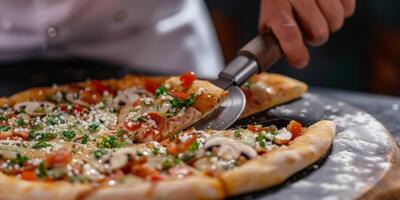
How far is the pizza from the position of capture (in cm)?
164

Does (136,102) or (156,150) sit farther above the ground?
(136,102)

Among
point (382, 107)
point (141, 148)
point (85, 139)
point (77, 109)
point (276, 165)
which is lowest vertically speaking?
point (382, 107)

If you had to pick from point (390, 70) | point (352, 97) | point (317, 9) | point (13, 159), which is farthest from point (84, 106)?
point (390, 70)

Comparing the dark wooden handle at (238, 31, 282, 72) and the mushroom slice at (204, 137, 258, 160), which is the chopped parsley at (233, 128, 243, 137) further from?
the dark wooden handle at (238, 31, 282, 72)

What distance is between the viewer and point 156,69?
330 cm

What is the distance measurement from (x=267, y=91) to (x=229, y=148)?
71 centimetres

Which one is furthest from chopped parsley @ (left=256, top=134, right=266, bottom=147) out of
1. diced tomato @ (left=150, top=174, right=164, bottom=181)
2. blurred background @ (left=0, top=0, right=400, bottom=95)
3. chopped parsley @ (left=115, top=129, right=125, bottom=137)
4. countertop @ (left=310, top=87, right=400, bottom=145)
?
blurred background @ (left=0, top=0, right=400, bottom=95)

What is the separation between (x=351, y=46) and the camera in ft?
16.0

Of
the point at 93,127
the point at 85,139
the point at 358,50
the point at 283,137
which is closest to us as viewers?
the point at 283,137

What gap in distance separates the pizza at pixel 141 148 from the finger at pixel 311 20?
0.43 meters

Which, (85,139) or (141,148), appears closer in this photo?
(141,148)

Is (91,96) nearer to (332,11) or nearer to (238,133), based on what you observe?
(238,133)

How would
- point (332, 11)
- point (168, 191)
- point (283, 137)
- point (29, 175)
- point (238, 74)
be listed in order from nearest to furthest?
point (168, 191)
point (29, 175)
point (283, 137)
point (238, 74)
point (332, 11)

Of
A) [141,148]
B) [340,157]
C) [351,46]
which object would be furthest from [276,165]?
[351,46]
